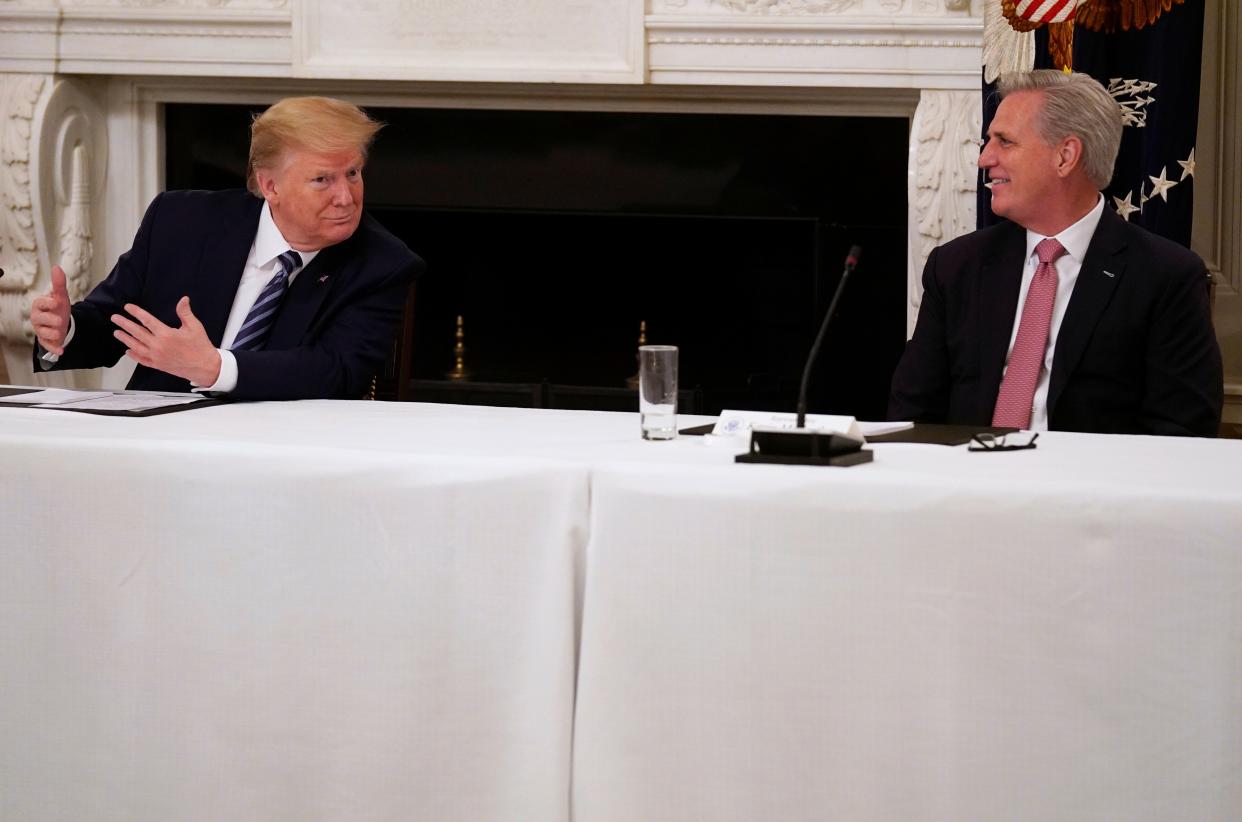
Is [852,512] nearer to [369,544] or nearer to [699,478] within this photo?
[699,478]

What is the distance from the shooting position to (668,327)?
4613 mm

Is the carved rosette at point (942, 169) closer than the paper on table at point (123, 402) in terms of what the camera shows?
No

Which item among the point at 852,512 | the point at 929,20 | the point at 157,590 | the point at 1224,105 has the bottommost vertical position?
the point at 157,590

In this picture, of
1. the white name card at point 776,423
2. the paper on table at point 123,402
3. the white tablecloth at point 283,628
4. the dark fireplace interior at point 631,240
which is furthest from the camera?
the dark fireplace interior at point 631,240

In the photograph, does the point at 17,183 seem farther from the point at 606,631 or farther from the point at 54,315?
the point at 606,631

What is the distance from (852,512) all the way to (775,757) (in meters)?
0.27

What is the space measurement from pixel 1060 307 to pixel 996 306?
0.11m

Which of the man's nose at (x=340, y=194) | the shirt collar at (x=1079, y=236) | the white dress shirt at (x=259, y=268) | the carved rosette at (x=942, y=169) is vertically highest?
the carved rosette at (x=942, y=169)

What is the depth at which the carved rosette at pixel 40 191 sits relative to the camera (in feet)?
13.5

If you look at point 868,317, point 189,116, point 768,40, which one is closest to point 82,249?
point 189,116

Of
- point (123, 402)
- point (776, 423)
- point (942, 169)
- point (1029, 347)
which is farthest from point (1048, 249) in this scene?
point (123, 402)

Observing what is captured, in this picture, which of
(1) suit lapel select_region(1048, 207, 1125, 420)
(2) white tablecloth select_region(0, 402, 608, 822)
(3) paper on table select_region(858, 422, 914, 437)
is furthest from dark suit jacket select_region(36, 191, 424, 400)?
(1) suit lapel select_region(1048, 207, 1125, 420)

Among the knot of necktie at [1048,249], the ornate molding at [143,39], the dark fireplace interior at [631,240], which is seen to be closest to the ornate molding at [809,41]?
the dark fireplace interior at [631,240]

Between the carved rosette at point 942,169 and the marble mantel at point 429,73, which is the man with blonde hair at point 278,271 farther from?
the carved rosette at point 942,169
